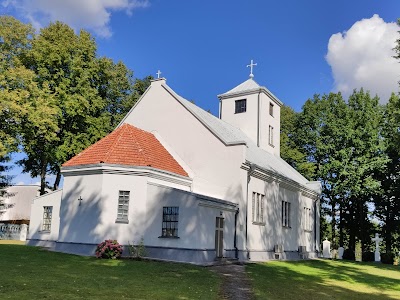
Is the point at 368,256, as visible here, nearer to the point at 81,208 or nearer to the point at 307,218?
the point at 307,218

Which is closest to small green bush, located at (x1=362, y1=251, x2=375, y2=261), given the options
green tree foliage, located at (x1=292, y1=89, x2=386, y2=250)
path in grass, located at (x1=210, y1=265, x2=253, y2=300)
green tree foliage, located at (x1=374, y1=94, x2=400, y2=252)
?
green tree foliage, located at (x1=292, y1=89, x2=386, y2=250)

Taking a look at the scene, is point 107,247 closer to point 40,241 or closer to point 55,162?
point 40,241

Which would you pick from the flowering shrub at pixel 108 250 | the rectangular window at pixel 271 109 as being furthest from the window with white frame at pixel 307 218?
the flowering shrub at pixel 108 250

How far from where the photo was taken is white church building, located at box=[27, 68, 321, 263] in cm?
1984

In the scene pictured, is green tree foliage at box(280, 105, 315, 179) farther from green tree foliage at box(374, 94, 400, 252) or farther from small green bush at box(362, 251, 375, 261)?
small green bush at box(362, 251, 375, 261)

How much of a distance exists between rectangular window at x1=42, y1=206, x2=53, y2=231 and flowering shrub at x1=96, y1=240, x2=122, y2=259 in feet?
25.3

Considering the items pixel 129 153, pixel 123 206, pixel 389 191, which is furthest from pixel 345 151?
pixel 123 206

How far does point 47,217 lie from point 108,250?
336 inches

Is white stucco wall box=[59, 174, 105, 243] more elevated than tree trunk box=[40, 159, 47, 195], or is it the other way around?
tree trunk box=[40, 159, 47, 195]

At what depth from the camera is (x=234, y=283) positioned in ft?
45.5

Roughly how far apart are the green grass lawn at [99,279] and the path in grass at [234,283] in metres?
0.33

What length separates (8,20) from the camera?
3278 centimetres

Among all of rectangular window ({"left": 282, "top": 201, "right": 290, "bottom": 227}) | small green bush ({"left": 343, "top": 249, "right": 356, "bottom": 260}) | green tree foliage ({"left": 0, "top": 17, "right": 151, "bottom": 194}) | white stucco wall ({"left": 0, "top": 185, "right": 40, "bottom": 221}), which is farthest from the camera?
white stucco wall ({"left": 0, "top": 185, "right": 40, "bottom": 221})

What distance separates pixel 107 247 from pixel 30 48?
21980 millimetres
